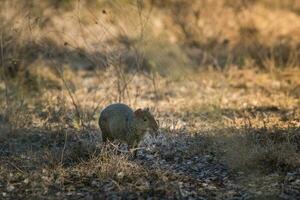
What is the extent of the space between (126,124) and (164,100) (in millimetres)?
3659

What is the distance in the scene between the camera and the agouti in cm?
727

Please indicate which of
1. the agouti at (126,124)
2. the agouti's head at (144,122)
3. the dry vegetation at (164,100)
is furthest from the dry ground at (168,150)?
the agouti's head at (144,122)

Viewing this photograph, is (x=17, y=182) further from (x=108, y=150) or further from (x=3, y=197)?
(x=108, y=150)

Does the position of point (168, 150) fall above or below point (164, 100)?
below

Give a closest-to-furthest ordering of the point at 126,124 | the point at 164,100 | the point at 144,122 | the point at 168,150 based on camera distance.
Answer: the point at 144,122
the point at 126,124
the point at 168,150
the point at 164,100

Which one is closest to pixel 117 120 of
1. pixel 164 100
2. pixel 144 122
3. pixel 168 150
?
pixel 144 122

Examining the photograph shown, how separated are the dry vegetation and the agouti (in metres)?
0.19

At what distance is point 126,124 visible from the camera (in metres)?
7.38

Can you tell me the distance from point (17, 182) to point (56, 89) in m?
5.31

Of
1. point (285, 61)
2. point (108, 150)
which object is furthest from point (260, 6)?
point (108, 150)

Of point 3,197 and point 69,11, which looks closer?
point 3,197

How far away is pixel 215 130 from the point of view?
8328 mm

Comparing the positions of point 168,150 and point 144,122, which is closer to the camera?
point 144,122

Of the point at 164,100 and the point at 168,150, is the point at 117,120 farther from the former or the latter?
the point at 164,100
